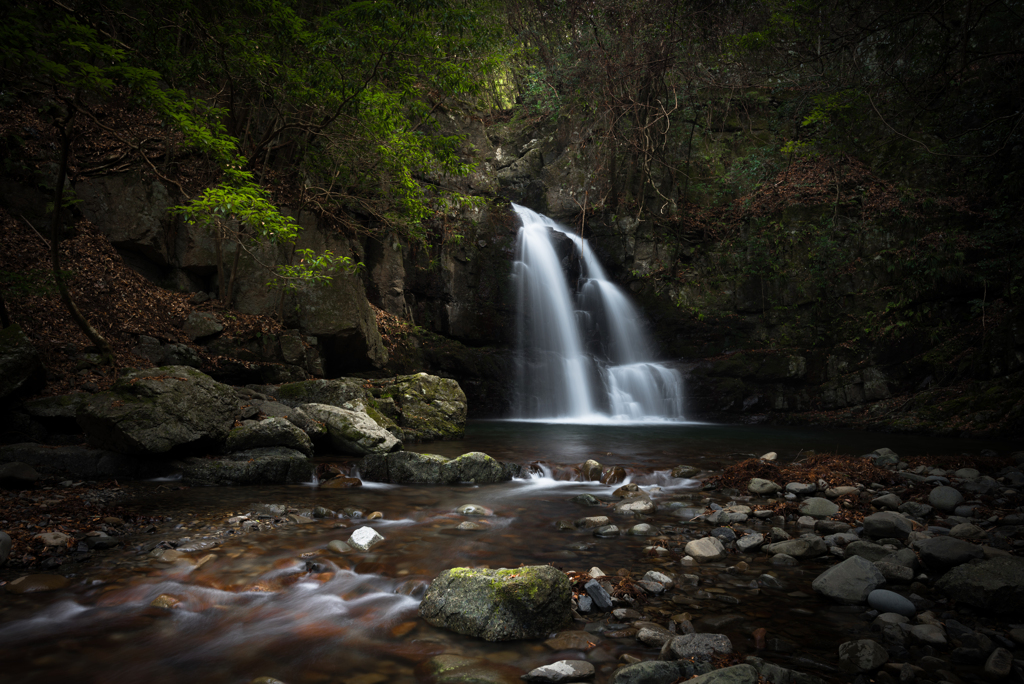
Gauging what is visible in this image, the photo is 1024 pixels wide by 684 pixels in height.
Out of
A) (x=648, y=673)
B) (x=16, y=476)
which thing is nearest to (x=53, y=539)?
(x=16, y=476)

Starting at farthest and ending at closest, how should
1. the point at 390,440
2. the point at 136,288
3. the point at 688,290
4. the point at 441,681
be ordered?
the point at 688,290 < the point at 136,288 < the point at 390,440 < the point at 441,681

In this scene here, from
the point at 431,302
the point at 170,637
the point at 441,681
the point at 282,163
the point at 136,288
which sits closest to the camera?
the point at 441,681

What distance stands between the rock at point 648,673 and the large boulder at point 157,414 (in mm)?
5584

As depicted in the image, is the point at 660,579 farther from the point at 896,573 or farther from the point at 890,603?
the point at 896,573

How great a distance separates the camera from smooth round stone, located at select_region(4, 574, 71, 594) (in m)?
2.96

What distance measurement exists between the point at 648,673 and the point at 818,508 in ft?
12.0

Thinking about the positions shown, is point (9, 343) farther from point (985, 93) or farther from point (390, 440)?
point (985, 93)

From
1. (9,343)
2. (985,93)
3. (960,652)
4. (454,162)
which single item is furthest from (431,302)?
(985,93)

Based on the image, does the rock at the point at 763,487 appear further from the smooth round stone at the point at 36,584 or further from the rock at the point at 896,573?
the smooth round stone at the point at 36,584

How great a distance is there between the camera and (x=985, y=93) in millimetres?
13375

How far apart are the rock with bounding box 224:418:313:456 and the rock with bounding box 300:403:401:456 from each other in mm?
600

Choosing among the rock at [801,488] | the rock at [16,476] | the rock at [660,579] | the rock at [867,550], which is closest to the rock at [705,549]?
the rock at [660,579]

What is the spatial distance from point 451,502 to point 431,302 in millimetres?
10579

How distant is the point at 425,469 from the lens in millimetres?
6477
